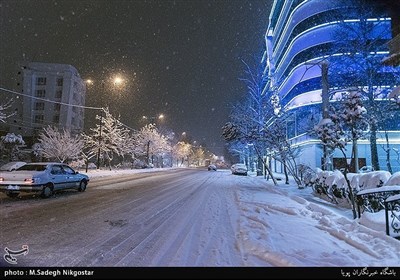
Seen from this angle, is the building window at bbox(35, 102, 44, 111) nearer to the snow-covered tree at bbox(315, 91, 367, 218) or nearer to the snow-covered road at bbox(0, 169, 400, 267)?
the snow-covered road at bbox(0, 169, 400, 267)

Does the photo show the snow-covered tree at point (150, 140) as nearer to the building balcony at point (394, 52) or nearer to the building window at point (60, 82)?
the building window at point (60, 82)

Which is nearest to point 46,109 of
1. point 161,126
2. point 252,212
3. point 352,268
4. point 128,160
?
point 128,160

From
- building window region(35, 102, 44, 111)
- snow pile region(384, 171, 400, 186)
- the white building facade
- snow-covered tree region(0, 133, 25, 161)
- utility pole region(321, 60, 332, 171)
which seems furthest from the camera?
building window region(35, 102, 44, 111)

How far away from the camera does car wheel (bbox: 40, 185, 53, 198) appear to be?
41.8 ft

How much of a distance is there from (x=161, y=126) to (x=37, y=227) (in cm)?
6940

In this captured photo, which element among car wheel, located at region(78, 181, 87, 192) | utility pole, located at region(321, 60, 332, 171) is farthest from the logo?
utility pole, located at region(321, 60, 332, 171)

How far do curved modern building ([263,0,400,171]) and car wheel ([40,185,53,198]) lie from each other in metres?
14.6

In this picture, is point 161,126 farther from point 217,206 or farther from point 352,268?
point 352,268

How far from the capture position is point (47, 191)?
1304 cm

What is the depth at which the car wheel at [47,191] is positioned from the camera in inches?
502

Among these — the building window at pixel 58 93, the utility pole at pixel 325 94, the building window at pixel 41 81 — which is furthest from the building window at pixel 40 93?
the utility pole at pixel 325 94

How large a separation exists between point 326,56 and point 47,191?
856 inches

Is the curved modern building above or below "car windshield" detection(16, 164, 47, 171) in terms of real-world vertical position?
above

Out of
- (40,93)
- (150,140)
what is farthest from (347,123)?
(40,93)
